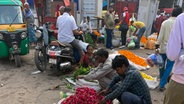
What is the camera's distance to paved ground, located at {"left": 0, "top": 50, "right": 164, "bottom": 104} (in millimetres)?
4559

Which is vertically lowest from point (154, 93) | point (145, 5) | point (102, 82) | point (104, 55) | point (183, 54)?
point (154, 93)

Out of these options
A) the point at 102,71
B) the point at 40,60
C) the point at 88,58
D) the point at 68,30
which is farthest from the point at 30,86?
the point at 102,71

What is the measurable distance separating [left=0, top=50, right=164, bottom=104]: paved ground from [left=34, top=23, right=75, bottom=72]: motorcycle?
30cm

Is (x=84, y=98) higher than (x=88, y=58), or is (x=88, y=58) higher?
(x=88, y=58)

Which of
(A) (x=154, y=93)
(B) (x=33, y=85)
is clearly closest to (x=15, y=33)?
(B) (x=33, y=85)

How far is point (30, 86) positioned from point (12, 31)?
7.05ft

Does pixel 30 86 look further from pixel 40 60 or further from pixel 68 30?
pixel 68 30

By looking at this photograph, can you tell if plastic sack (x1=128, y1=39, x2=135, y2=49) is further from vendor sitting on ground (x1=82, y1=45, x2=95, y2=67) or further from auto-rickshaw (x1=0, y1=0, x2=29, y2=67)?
auto-rickshaw (x1=0, y1=0, x2=29, y2=67)

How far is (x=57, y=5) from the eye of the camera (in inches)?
492

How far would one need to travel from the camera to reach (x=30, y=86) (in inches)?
206

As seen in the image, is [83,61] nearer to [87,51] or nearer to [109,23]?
[87,51]

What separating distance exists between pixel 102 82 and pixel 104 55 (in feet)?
1.73

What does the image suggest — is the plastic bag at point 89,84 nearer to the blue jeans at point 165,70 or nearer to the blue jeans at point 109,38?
the blue jeans at point 165,70

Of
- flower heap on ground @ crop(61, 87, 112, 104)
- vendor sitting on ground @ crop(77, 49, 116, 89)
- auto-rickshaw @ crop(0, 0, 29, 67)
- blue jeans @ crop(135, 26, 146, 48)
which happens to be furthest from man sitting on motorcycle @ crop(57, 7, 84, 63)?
blue jeans @ crop(135, 26, 146, 48)
